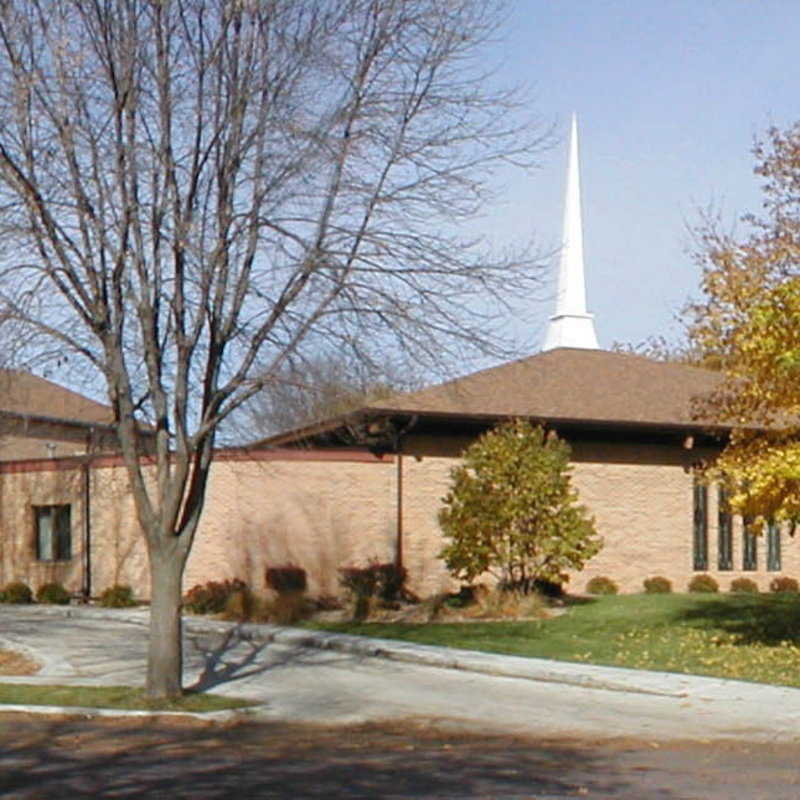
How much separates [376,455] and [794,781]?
20629 mm

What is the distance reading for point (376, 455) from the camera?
3275 centimetres

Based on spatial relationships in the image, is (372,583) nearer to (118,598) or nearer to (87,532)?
(118,598)

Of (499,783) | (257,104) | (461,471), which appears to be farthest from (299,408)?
(461,471)

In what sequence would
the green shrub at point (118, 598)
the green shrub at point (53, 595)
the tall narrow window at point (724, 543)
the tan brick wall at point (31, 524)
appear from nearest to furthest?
the green shrub at point (118, 598)
the green shrub at point (53, 595)
the tan brick wall at point (31, 524)
the tall narrow window at point (724, 543)

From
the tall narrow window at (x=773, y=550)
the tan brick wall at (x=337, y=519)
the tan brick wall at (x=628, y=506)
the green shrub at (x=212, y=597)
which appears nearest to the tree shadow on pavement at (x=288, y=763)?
the green shrub at (x=212, y=597)

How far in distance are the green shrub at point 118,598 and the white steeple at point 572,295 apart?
13320 mm

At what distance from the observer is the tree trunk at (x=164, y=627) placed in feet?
57.5

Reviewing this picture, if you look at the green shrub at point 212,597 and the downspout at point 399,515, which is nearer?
the green shrub at point 212,597

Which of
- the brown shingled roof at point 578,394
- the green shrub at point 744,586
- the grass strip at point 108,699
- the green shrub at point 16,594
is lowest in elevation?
the green shrub at point 16,594

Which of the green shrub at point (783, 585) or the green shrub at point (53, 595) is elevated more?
the green shrub at point (783, 585)

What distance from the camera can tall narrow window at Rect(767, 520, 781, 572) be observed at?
3669 centimetres

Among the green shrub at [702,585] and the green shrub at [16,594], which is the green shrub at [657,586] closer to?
Answer: the green shrub at [702,585]

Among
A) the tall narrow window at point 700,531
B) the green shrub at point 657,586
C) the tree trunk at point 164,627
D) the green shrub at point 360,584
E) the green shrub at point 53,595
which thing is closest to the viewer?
the tree trunk at point 164,627

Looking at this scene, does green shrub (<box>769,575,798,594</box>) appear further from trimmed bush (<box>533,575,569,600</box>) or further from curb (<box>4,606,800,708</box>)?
curb (<box>4,606,800,708</box>)
